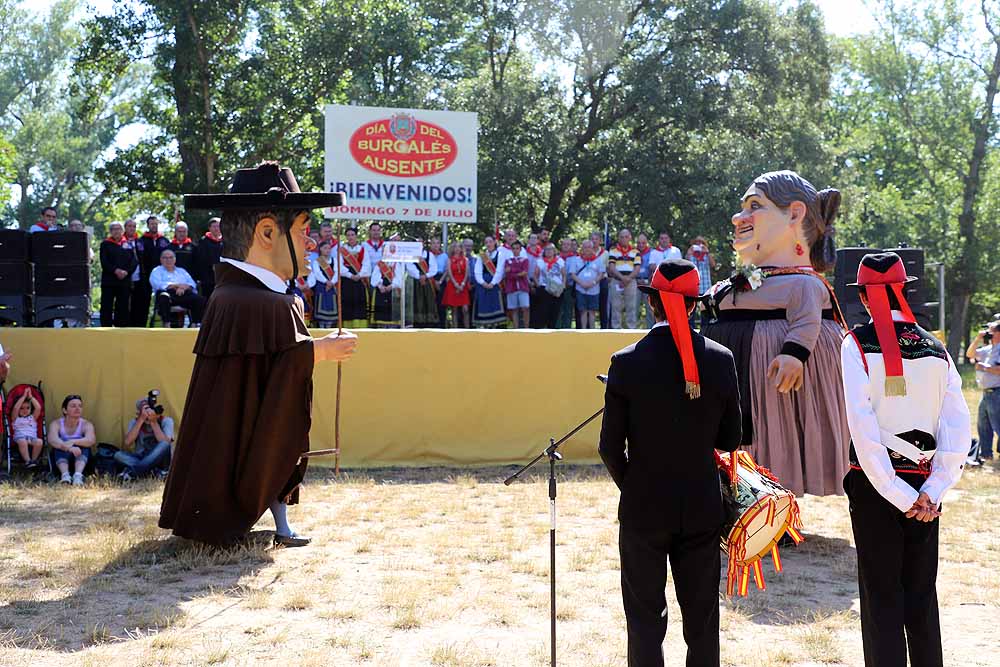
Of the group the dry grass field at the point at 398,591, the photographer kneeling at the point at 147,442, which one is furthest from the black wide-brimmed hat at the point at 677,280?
the photographer kneeling at the point at 147,442

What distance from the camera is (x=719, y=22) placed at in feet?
81.9

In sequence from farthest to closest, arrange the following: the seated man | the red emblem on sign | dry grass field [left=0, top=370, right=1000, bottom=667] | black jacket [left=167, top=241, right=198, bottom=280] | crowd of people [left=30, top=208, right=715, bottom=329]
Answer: the red emblem on sign, crowd of people [left=30, top=208, right=715, bottom=329], black jacket [left=167, top=241, right=198, bottom=280], the seated man, dry grass field [left=0, top=370, right=1000, bottom=667]

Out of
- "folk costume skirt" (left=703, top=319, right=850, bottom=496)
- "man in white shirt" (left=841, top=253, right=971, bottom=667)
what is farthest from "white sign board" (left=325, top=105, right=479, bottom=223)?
"man in white shirt" (left=841, top=253, right=971, bottom=667)

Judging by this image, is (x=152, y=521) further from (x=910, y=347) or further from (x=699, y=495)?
(x=910, y=347)

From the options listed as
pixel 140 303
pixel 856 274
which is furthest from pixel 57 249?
pixel 856 274

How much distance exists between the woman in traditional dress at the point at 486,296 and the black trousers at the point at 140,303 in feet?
14.8

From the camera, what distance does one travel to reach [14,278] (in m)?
11.0

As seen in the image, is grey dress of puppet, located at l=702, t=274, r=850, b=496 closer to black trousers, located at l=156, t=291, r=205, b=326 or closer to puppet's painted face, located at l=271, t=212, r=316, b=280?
puppet's painted face, located at l=271, t=212, r=316, b=280

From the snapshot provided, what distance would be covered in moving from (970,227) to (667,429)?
30.5 m

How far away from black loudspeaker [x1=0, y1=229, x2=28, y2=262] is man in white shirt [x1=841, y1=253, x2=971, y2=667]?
32.1 feet

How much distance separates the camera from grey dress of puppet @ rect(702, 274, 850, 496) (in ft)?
19.4

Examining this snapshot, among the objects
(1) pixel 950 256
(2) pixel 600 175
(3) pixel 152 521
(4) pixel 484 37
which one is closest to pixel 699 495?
(3) pixel 152 521

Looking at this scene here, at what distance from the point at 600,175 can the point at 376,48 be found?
21.7ft

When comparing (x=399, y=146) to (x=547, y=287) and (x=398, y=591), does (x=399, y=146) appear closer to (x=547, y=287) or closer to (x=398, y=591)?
(x=547, y=287)
